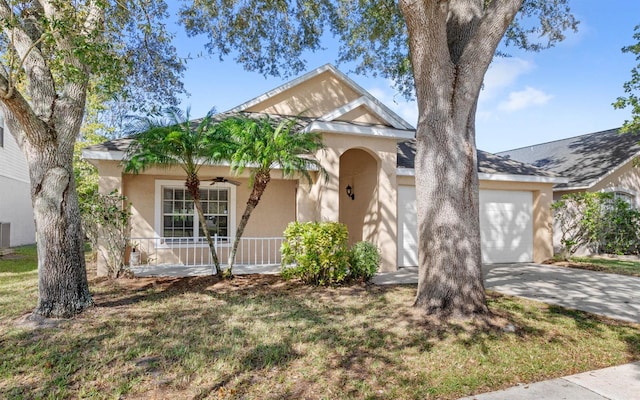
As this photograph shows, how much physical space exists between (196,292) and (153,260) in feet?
12.2

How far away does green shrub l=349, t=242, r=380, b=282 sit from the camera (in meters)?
8.82

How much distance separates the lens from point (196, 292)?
775 centimetres

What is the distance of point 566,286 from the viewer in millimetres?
8969

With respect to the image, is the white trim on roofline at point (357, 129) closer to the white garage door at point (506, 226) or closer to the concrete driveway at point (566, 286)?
the concrete driveway at point (566, 286)

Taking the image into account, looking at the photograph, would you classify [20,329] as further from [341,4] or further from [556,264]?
[556,264]

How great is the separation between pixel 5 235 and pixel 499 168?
22.4 metres

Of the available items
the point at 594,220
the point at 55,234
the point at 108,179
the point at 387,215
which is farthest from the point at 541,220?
the point at 55,234

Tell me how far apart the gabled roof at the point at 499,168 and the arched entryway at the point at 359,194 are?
1.05 meters

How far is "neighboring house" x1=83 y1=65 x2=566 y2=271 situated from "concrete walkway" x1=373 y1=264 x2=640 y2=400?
139 cm

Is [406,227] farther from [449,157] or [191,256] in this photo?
[191,256]

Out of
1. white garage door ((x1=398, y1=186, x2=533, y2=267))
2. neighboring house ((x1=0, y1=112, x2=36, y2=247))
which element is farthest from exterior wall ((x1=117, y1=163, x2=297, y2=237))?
neighboring house ((x1=0, y1=112, x2=36, y2=247))

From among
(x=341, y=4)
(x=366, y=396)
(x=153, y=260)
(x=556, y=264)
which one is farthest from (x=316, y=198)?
(x=556, y=264)

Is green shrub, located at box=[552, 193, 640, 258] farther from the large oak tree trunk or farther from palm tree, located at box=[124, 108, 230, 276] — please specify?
the large oak tree trunk

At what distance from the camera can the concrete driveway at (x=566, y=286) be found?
708 centimetres
